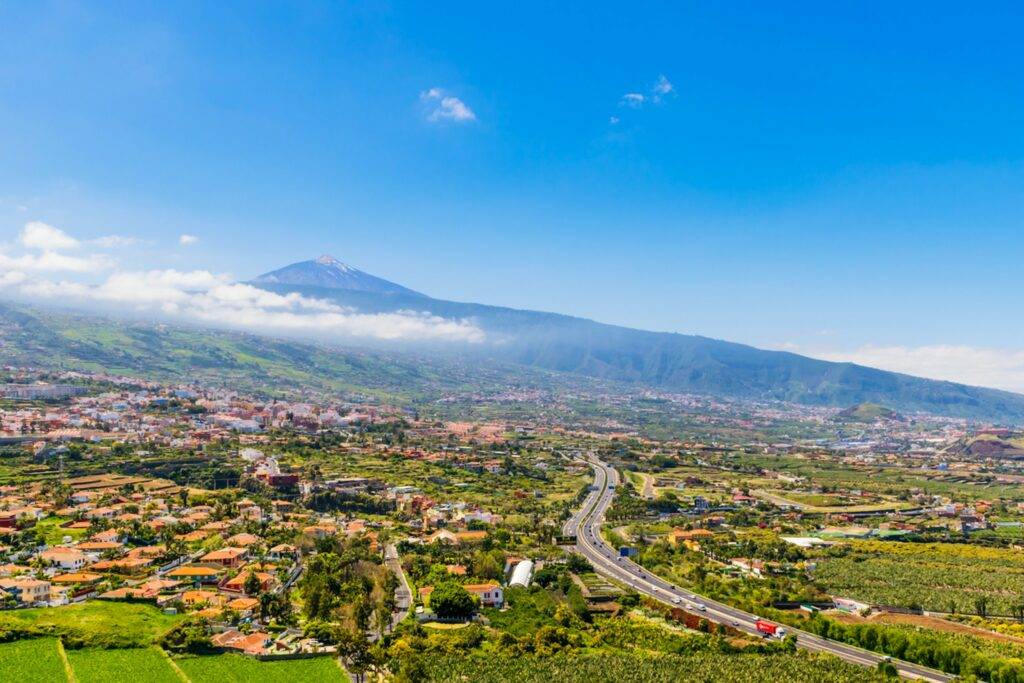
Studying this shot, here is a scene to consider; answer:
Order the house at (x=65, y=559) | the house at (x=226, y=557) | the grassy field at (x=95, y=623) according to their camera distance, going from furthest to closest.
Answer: the house at (x=226, y=557)
the house at (x=65, y=559)
the grassy field at (x=95, y=623)

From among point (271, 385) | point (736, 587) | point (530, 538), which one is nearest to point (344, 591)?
→ point (530, 538)

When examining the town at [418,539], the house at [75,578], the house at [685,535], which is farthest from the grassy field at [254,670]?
the house at [685,535]

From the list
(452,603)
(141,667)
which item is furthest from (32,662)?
(452,603)

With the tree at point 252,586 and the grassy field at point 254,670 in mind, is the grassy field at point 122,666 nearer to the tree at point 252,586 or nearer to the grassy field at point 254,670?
the grassy field at point 254,670

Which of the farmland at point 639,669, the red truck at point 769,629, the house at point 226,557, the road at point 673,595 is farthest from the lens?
the house at point 226,557

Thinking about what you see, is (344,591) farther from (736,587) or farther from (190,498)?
(190,498)

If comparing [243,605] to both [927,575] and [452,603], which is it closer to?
[452,603]

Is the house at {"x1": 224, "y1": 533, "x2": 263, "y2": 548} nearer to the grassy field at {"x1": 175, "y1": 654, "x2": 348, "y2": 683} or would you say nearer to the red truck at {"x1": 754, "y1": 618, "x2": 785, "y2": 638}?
the grassy field at {"x1": 175, "y1": 654, "x2": 348, "y2": 683}
